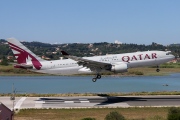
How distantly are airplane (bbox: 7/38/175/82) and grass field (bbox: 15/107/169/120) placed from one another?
1136 cm

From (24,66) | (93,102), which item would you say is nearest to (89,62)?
(93,102)

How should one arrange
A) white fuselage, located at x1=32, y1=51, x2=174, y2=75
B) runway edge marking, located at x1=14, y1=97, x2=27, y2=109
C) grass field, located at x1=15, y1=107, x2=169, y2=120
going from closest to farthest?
1. grass field, located at x1=15, y1=107, x2=169, y2=120
2. runway edge marking, located at x1=14, y1=97, x2=27, y2=109
3. white fuselage, located at x1=32, y1=51, x2=174, y2=75

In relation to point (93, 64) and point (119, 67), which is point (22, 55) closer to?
point (93, 64)

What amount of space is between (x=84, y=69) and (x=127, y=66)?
648 cm

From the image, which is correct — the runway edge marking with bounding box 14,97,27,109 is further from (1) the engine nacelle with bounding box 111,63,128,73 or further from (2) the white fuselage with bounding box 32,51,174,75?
(1) the engine nacelle with bounding box 111,63,128,73

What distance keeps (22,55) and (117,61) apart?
1368cm

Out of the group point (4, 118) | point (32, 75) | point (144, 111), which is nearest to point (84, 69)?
point (144, 111)

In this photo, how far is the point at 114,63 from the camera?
57375 millimetres

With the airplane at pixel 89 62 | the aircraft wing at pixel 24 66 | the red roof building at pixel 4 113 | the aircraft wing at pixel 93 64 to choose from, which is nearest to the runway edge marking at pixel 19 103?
the aircraft wing at pixel 24 66

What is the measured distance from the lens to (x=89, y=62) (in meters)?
56.5

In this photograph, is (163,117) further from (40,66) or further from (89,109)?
(40,66)

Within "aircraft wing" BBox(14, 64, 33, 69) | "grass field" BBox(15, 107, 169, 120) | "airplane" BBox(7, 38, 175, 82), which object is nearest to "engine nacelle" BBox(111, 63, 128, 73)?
"airplane" BBox(7, 38, 175, 82)

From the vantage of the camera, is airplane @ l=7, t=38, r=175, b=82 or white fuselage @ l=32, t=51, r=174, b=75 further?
white fuselage @ l=32, t=51, r=174, b=75

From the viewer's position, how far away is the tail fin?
58125 millimetres
